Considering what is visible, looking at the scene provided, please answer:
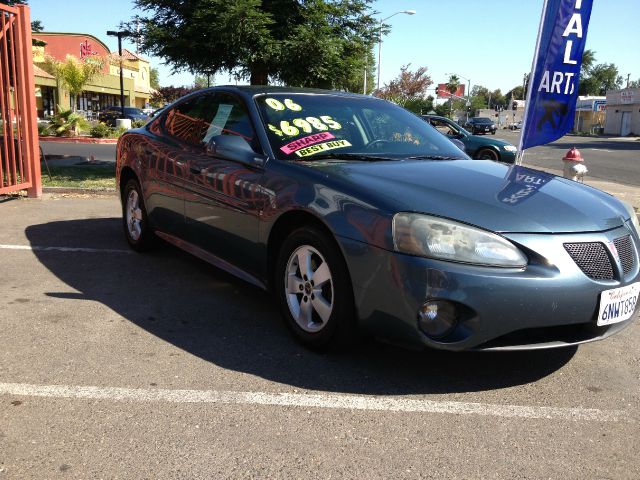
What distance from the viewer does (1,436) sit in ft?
8.59

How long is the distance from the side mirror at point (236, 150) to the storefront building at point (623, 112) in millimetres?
65881

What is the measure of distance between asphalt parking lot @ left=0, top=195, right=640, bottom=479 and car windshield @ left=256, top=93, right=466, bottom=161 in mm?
1200

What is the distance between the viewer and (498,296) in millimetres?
2836

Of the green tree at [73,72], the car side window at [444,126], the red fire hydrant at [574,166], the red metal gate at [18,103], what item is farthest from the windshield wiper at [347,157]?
the green tree at [73,72]

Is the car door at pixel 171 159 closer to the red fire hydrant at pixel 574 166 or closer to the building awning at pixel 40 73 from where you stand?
the red fire hydrant at pixel 574 166

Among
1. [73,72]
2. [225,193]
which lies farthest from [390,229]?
[73,72]

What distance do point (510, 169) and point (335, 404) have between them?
6.91ft

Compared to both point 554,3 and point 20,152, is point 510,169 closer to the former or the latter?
point 554,3

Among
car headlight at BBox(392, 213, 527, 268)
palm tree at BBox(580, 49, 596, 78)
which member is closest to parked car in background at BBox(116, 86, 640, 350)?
car headlight at BBox(392, 213, 527, 268)

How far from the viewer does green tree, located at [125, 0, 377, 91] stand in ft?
33.0

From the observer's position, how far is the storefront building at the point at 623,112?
6156 cm

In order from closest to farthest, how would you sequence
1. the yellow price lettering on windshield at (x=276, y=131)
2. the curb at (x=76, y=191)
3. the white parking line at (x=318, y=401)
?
the white parking line at (x=318, y=401), the yellow price lettering on windshield at (x=276, y=131), the curb at (x=76, y=191)

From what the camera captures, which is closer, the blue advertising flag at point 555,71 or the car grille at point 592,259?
the car grille at point 592,259

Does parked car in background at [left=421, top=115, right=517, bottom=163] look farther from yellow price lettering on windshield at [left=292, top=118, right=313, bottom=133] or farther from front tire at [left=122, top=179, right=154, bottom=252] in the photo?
yellow price lettering on windshield at [left=292, top=118, right=313, bottom=133]
